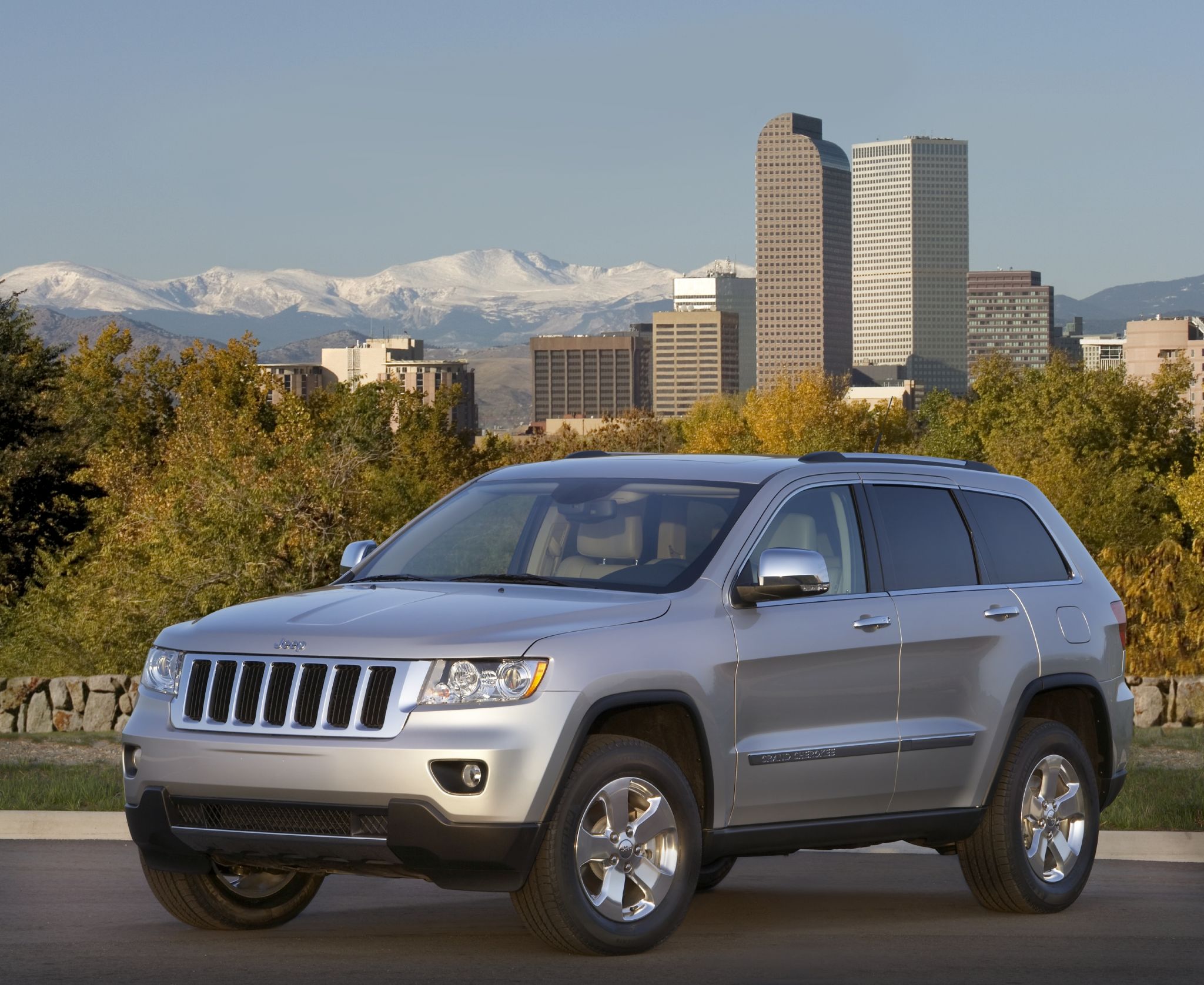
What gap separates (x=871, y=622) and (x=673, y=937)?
152 cm

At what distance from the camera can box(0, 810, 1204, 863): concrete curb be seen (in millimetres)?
10203

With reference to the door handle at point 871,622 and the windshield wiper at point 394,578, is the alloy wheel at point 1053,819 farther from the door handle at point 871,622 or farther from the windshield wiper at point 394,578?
the windshield wiper at point 394,578

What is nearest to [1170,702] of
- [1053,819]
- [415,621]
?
[1053,819]

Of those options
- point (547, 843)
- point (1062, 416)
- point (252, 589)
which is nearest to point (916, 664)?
point (547, 843)

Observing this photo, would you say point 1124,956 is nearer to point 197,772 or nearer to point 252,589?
point 197,772

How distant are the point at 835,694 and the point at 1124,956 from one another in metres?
1.50

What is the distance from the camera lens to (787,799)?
292 inches

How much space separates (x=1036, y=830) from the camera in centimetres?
847

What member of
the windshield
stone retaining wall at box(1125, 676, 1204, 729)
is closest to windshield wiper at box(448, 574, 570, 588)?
the windshield

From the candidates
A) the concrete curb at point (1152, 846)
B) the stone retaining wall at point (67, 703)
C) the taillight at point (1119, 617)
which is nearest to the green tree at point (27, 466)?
the stone retaining wall at point (67, 703)

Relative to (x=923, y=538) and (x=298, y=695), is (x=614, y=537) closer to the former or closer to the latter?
(x=923, y=538)

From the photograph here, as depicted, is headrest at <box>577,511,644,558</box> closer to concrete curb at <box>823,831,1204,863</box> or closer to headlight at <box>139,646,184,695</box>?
headlight at <box>139,646,184,695</box>

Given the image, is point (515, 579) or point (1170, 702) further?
point (1170, 702)

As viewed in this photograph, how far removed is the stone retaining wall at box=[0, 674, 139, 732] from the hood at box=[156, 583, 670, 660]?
17.6m
